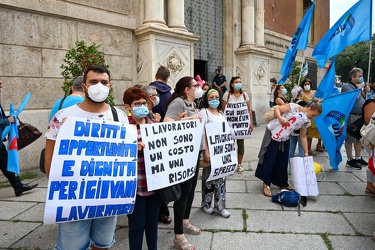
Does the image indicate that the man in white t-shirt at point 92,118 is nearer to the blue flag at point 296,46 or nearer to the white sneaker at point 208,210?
the white sneaker at point 208,210

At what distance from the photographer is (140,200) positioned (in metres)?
2.41

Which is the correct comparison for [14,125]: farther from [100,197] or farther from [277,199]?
[277,199]

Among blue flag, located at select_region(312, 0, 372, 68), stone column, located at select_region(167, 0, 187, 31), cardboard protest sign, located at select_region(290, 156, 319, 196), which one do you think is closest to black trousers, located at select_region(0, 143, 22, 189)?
cardboard protest sign, located at select_region(290, 156, 319, 196)

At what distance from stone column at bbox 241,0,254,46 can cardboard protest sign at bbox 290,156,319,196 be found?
340 inches

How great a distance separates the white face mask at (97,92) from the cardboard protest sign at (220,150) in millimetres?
1648

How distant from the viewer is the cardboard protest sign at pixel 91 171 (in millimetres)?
1960

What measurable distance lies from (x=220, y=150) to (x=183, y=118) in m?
0.80

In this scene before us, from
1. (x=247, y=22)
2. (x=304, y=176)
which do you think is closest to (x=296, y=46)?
(x=304, y=176)

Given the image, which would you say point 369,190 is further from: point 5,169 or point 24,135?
point 5,169

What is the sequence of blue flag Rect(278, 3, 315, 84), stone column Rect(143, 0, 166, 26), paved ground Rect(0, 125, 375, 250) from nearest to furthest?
paved ground Rect(0, 125, 375, 250) < blue flag Rect(278, 3, 315, 84) < stone column Rect(143, 0, 166, 26)

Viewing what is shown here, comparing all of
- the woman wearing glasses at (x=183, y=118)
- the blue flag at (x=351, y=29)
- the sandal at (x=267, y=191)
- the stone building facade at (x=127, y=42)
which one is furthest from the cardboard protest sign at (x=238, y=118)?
the woman wearing glasses at (x=183, y=118)

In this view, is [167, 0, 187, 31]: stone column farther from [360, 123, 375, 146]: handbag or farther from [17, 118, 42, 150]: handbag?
[360, 123, 375, 146]: handbag

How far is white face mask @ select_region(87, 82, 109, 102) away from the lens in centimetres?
204

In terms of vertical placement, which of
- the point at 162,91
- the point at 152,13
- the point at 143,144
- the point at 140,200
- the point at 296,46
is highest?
the point at 152,13
